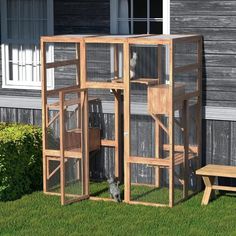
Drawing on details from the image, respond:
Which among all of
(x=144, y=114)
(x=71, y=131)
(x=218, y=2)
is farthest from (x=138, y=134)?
(x=218, y=2)

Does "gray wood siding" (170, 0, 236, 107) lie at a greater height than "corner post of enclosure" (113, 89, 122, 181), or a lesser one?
greater

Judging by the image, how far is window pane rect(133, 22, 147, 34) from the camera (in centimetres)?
1292

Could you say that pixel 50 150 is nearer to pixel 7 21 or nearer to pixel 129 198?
pixel 129 198

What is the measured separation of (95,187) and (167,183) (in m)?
1.06

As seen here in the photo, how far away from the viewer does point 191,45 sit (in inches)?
474

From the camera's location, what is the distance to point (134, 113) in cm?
1262

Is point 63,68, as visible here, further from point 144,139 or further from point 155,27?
point 144,139

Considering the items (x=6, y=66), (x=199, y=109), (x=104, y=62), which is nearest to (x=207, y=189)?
(x=199, y=109)

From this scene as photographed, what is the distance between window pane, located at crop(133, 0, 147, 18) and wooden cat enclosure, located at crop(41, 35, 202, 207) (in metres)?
0.68

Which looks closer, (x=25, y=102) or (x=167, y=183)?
(x=167, y=183)

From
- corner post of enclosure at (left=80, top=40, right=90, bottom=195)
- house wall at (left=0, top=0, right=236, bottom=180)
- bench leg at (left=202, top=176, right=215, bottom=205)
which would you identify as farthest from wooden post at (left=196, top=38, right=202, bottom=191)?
corner post of enclosure at (left=80, top=40, right=90, bottom=195)

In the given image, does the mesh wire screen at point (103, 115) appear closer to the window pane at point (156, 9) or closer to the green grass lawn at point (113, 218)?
the window pane at point (156, 9)

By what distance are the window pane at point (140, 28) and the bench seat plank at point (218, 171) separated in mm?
2265

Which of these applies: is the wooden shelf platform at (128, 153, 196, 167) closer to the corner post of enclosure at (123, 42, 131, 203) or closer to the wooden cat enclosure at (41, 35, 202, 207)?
the wooden cat enclosure at (41, 35, 202, 207)
